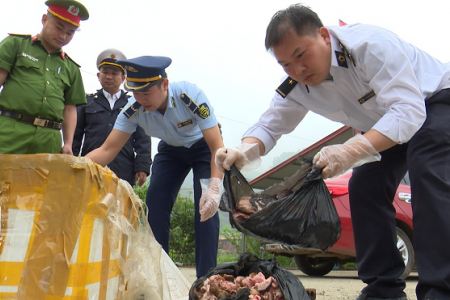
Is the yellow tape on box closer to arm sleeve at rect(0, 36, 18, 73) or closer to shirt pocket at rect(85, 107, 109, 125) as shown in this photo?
arm sleeve at rect(0, 36, 18, 73)

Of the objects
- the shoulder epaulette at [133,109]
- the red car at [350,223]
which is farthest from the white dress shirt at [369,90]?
the red car at [350,223]

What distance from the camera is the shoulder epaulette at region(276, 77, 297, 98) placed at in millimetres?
2588

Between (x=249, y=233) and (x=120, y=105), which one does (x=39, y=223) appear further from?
(x=120, y=105)

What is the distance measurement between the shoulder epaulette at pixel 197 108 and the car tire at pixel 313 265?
13.3 ft

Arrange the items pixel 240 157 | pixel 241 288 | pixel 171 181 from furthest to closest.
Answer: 1. pixel 171 181
2. pixel 240 157
3. pixel 241 288

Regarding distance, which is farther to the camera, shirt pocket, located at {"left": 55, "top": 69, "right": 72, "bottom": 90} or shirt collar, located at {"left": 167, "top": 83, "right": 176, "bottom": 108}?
shirt pocket, located at {"left": 55, "top": 69, "right": 72, "bottom": 90}

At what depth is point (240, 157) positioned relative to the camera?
2.48m

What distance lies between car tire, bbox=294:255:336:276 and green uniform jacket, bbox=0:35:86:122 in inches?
171

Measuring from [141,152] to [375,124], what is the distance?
2659 mm

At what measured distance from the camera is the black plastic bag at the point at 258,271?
75.7 inches

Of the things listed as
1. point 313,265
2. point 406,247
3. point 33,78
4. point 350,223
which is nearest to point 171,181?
point 33,78

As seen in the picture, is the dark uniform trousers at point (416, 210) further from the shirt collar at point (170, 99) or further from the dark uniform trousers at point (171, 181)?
the shirt collar at point (170, 99)

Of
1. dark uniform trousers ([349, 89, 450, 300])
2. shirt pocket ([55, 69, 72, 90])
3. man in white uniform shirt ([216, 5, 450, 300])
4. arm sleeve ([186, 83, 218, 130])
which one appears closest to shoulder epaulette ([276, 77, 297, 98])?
man in white uniform shirt ([216, 5, 450, 300])

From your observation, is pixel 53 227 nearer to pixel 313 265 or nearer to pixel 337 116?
pixel 337 116
